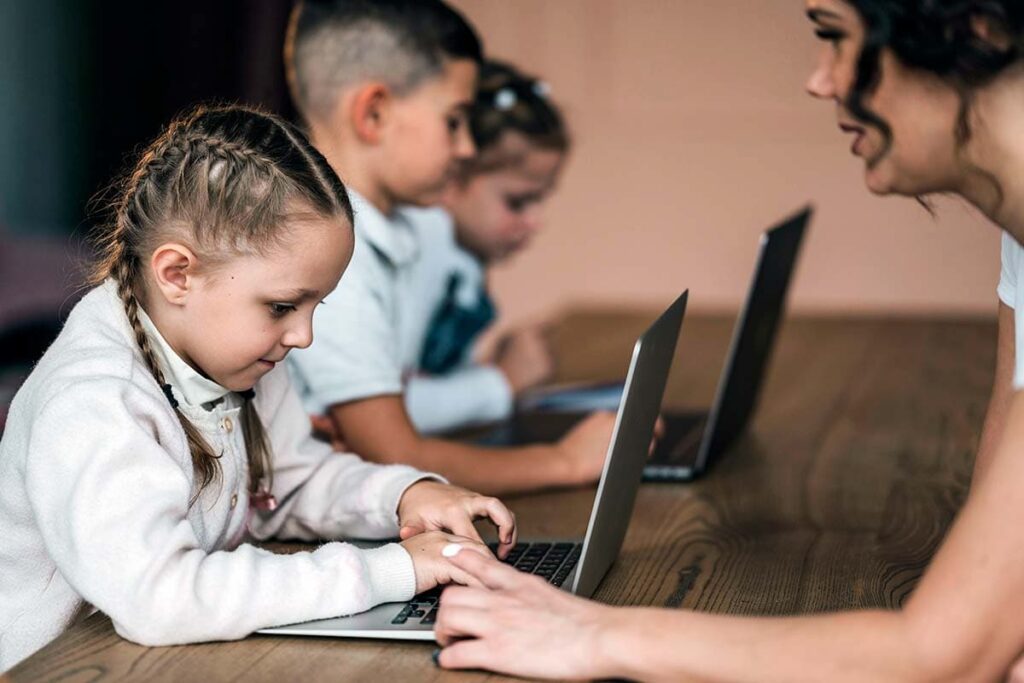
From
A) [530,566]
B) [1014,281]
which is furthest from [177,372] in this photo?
[1014,281]

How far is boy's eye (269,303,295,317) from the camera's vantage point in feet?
3.85

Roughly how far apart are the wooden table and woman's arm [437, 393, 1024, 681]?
5 cm

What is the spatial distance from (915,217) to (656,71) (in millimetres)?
945

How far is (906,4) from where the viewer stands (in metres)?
0.97

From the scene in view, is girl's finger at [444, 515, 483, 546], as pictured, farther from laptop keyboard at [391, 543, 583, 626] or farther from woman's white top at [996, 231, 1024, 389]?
woman's white top at [996, 231, 1024, 389]

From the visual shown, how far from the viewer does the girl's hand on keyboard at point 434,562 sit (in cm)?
115

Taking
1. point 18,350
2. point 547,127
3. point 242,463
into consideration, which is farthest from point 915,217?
point 242,463

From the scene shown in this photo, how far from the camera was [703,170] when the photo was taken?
4.41 metres

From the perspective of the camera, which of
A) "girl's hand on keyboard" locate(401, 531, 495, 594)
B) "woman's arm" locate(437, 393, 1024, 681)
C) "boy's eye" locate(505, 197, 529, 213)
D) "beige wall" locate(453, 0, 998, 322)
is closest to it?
"woman's arm" locate(437, 393, 1024, 681)

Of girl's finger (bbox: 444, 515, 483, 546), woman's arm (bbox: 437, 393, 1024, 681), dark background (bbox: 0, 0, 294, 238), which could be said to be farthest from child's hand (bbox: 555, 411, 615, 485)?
dark background (bbox: 0, 0, 294, 238)

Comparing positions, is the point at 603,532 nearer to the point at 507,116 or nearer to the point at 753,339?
the point at 753,339

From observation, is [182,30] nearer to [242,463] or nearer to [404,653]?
[242,463]

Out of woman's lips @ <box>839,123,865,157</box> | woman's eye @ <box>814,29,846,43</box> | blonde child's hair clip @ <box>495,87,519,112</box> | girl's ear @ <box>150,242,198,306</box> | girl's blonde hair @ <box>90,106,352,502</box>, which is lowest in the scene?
blonde child's hair clip @ <box>495,87,519,112</box>

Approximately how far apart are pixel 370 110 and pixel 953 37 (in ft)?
3.33
